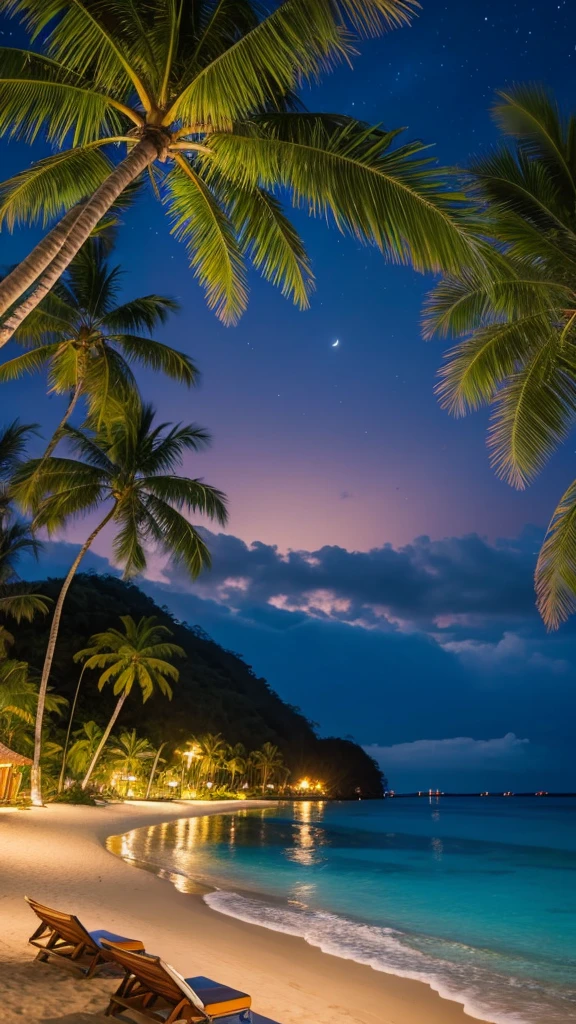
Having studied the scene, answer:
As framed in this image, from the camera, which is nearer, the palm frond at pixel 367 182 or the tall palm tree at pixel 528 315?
the palm frond at pixel 367 182

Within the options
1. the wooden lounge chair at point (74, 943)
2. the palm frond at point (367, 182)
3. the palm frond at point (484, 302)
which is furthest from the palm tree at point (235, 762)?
the palm frond at point (367, 182)

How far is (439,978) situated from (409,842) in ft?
87.0

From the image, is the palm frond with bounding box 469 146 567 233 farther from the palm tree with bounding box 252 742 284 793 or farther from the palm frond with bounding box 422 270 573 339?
the palm tree with bounding box 252 742 284 793

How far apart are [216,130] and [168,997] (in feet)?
22.7

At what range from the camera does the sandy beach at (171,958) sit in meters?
4.94

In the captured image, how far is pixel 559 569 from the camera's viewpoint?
862 cm

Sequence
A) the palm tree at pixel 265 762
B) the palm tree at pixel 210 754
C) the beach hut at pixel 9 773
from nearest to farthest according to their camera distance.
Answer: the beach hut at pixel 9 773
the palm tree at pixel 210 754
the palm tree at pixel 265 762

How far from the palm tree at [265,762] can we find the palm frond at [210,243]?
186ft

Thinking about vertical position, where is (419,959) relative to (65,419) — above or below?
below

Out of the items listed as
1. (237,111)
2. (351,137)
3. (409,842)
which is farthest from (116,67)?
(409,842)

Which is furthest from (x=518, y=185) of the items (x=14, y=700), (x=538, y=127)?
(x=14, y=700)

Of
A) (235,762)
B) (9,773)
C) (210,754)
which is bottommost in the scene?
(9,773)

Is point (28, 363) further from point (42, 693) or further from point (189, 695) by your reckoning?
point (189, 695)

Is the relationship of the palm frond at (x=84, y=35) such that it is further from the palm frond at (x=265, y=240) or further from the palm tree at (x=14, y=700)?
the palm tree at (x=14, y=700)
